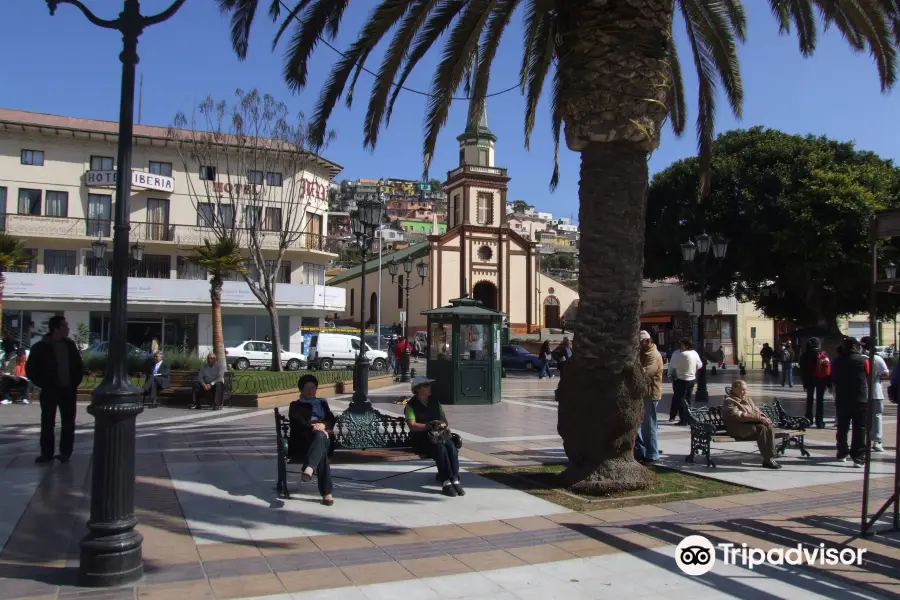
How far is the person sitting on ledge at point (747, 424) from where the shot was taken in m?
8.77

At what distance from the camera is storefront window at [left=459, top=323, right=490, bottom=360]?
54.6 ft

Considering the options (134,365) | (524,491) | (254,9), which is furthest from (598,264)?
(134,365)

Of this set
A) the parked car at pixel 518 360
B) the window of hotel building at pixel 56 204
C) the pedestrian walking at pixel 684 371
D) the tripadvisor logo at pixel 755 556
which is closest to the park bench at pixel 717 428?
the pedestrian walking at pixel 684 371

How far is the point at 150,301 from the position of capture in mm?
34531

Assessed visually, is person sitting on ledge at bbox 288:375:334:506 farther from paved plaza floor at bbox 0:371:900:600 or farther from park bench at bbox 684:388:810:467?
park bench at bbox 684:388:810:467

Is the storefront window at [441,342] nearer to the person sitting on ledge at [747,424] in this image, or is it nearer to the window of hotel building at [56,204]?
the person sitting on ledge at [747,424]

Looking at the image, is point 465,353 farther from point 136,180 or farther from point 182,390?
point 136,180

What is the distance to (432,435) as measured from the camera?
7.38 metres

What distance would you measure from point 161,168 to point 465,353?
84.6ft

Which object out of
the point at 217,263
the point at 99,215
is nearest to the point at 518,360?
the point at 217,263

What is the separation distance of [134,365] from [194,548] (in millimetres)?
14650

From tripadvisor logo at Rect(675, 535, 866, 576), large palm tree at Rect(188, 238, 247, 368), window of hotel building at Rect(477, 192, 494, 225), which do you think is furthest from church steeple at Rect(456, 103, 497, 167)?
tripadvisor logo at Rect(675, 535, 866, 576)

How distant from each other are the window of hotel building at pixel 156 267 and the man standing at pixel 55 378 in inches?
1154

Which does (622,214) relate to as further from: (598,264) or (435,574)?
(435,574)
